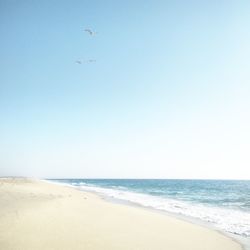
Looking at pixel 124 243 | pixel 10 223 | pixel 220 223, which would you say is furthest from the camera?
pixel 220 223

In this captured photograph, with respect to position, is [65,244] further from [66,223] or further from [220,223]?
[220,223]

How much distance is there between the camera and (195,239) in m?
12.2

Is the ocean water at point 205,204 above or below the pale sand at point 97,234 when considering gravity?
above

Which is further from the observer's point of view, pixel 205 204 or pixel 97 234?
pixel 205 204

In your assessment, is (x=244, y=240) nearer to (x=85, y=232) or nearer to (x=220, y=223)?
(x=220, y=223)

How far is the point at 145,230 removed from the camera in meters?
13.3

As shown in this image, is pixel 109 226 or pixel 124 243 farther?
pixel 109 226

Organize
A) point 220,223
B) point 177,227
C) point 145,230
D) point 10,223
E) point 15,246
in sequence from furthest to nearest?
point 220,223
point 177,227
point 145,230
point 10,223
point 15,246

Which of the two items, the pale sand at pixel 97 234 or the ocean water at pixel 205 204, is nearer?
the pale sand at pixel 97 234

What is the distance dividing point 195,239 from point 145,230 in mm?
2082

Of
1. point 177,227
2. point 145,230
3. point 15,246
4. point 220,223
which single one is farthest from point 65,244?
point 220,223

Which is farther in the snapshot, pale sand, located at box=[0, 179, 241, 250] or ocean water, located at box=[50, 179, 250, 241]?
ocean water, located at box=[50, 179, 250, 241]

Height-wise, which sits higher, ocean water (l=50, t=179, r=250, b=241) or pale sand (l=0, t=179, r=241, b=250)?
ocean water (l=50, t=179, r=250, b=241)

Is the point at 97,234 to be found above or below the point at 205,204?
below
